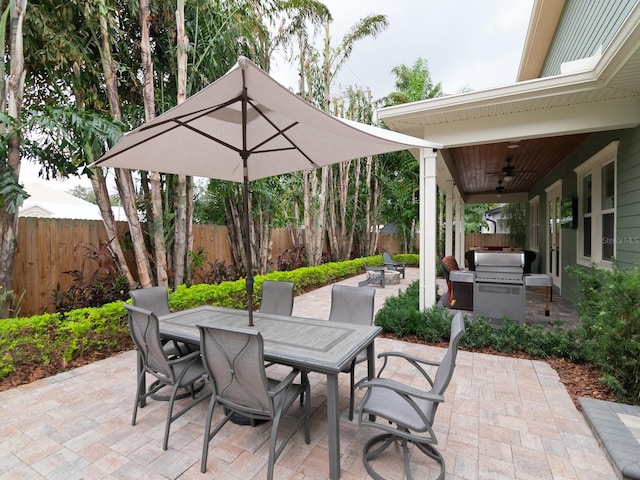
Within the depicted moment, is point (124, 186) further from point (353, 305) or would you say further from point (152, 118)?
point (353, 305)

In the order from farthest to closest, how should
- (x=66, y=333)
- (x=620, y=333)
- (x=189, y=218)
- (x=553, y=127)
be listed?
(x=189, y=218), (x=553, y=127), (x=66, y=333), (x=620, y=333)

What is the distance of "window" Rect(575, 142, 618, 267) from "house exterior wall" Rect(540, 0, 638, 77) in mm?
1457

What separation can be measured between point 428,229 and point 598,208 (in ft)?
8.72

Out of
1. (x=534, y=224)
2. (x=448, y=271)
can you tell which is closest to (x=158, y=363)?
(x=448, y=271)

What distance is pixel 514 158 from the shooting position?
635cm

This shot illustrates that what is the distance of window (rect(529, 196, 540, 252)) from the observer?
30.9 ft

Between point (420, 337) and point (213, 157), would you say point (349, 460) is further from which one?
point (213, 157)

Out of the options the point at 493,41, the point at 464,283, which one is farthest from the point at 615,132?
the point at 493,41

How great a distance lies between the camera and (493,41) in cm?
1322

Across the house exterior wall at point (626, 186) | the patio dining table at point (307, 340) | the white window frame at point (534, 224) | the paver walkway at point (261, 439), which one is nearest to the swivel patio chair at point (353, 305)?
the patio dining table at point (307, 340)

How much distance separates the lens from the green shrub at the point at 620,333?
8.39ft

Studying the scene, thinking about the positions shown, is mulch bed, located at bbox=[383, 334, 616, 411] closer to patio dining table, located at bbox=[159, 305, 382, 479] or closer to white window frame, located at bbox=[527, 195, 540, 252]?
patio dining table, located at bbox=[159, 305, 382, 479]

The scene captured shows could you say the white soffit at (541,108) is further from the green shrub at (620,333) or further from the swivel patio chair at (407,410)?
the swivel patio chair at (407,410)

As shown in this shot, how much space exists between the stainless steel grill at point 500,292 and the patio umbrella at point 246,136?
2.68 metres
